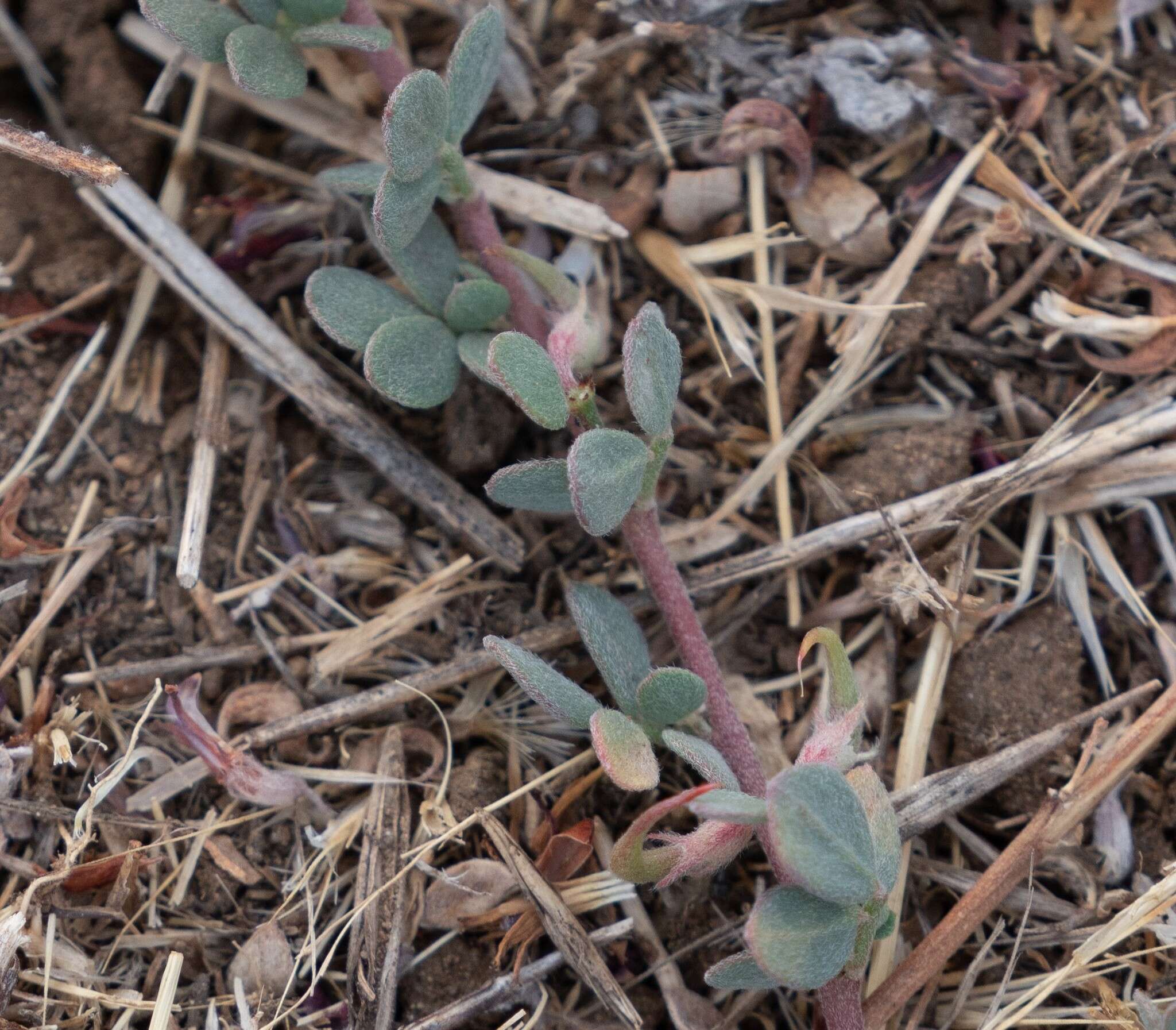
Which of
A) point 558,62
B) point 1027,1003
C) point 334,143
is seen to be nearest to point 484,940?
point 1027,1003

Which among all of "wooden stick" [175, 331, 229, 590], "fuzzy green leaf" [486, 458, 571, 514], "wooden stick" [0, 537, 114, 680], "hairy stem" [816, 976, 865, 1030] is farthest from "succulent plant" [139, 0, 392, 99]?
"hairy stem" [816, 976, 865, 1030]

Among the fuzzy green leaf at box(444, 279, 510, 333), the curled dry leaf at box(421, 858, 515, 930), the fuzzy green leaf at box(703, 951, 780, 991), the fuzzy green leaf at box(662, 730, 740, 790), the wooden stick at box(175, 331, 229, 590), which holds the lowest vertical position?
the curled dry leaf at box(421, 858, 515, 930)

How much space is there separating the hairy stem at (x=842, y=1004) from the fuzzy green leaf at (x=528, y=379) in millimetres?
814

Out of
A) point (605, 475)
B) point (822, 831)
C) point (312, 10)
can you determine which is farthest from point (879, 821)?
point (312, 10)

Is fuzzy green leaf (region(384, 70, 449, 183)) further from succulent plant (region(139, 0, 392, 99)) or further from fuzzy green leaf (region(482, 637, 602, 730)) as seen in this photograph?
fuzzy green leaf (region(482, 637, 602, 730))

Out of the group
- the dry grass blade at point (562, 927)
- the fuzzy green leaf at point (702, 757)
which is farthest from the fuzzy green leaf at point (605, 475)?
the dry grass blade at point (562, 927)

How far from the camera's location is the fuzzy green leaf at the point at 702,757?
1.27m

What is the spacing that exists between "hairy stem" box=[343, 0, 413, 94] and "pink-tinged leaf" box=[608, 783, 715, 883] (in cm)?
118

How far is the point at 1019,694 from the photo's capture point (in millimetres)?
1587

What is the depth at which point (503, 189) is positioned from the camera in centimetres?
182

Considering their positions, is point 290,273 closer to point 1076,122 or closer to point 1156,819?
point 1076,122

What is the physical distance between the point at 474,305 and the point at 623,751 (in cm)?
70

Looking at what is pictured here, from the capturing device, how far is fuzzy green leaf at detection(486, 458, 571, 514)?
4.37 feet

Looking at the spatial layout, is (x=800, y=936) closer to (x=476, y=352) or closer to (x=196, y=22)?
(x=476, y=352)
